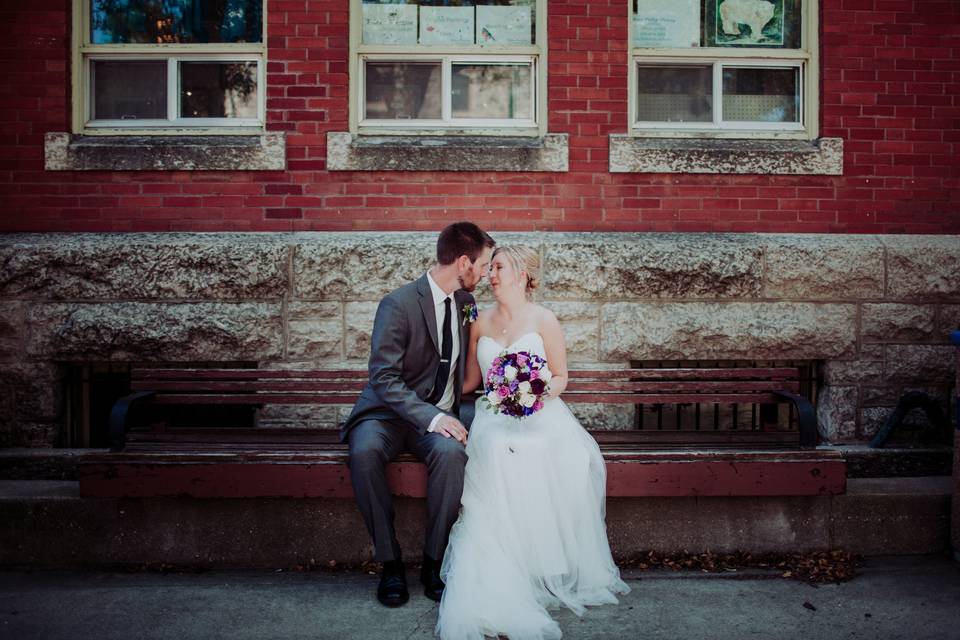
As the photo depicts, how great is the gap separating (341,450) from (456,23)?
3.35 m

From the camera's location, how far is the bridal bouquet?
414 cm

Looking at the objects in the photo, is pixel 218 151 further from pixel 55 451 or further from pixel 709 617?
pixel 709 617

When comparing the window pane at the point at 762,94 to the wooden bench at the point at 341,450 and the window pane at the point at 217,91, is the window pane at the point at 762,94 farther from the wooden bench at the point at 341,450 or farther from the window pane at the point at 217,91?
the window pane at the point at 217,91

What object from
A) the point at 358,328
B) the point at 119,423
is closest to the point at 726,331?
the point at 358,328

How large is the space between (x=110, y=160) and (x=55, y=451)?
2.12 meters

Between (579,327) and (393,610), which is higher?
(579,327)

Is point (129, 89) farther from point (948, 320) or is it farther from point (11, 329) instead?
point (948, 320)

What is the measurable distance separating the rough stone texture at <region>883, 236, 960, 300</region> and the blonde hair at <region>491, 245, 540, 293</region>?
9.34ft

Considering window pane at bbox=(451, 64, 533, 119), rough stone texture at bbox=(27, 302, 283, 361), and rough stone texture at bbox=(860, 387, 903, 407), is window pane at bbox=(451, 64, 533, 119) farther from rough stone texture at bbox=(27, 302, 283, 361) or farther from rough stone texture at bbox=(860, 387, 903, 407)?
rough stone texture at bbox=(860, 387, 903, 407)

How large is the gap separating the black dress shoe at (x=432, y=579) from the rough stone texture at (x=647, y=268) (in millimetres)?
2268

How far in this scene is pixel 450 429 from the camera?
13.9ft

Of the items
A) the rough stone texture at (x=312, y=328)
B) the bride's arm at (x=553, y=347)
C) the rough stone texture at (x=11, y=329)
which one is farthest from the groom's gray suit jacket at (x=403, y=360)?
the rough stone texture at (x=11, y=329)

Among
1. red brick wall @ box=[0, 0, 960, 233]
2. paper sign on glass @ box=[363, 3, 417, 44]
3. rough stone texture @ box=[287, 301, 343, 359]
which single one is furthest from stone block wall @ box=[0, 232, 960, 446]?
paper sign on glass @ box=[363, 3, 417, 44]

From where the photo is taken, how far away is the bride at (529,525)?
3658 millimetres
